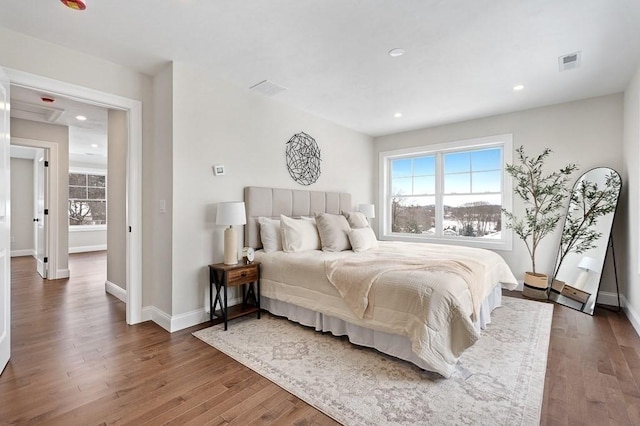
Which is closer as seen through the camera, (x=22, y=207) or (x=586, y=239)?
(x=586, y=239)

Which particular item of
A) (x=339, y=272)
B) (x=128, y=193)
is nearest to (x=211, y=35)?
(x=128, y=193)

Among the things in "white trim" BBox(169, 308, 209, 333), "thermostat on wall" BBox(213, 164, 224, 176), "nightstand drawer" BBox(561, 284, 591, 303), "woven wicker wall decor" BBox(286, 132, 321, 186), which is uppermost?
"woven wicker wall decor" BBox(286, 132, 321, 186)

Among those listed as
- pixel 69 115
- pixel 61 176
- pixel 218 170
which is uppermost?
pixel 69 115

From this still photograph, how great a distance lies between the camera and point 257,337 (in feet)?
9.03

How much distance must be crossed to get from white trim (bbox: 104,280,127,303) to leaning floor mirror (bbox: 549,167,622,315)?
538 cm

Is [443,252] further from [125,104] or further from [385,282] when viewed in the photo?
[125,104]

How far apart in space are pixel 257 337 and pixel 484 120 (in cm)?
443

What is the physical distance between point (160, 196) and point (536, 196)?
460 centimetres

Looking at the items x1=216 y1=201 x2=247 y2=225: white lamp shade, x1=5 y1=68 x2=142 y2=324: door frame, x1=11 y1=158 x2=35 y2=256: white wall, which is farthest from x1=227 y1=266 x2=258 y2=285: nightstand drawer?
x1=11 y1=158 x2=35 y2=256: white wall

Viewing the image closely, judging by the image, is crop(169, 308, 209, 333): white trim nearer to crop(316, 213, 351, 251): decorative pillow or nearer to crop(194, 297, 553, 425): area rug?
crop(194, 297, 553, 425): area rug

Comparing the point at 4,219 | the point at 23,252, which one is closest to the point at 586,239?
the point at 4,219

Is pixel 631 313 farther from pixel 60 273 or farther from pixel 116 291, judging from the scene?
pixel 60 273

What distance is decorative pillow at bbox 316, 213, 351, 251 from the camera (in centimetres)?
366

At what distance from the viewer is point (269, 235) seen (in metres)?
3.57
